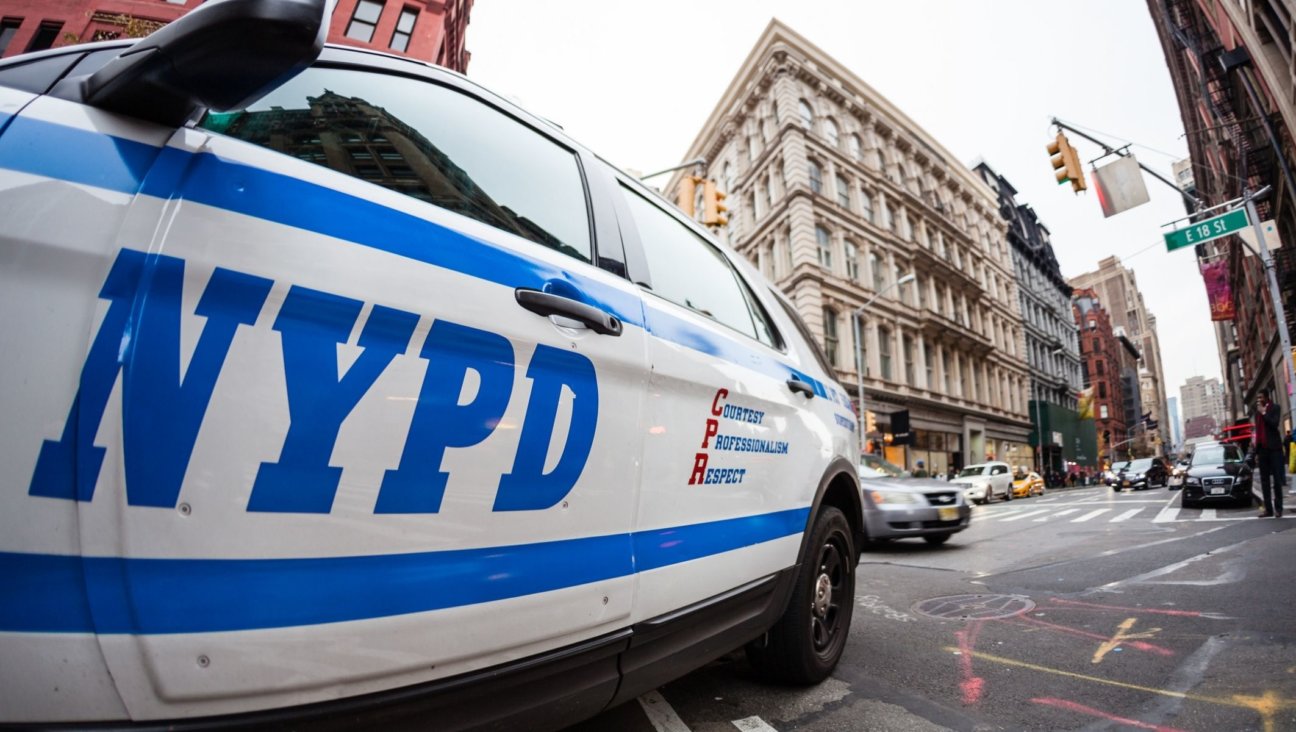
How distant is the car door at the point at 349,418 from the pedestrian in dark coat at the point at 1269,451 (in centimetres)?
1121

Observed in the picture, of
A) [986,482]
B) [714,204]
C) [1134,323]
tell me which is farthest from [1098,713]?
[1134,323]

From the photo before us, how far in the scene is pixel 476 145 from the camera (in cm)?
154

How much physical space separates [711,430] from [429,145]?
1.20 m

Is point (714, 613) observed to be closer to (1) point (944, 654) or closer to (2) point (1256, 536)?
(1) point (944, 654)

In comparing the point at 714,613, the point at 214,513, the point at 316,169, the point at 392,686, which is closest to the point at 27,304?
the point at 214,513

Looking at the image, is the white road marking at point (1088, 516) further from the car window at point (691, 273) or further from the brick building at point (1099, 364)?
the brick building at point (1099, 364)

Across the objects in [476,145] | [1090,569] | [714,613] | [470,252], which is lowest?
[1090,569]

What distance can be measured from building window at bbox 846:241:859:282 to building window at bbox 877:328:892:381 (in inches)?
114

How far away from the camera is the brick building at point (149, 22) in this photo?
17.4 metres

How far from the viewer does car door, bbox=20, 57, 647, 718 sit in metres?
0.80

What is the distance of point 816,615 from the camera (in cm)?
257

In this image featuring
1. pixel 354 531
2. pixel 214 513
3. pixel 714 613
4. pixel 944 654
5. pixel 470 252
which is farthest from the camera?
pixel 944 654

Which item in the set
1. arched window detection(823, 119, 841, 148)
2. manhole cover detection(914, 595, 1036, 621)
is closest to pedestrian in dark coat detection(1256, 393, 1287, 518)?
manhole cover detection(914, 595, 1036, 621)

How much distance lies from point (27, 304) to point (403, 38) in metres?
24.1
